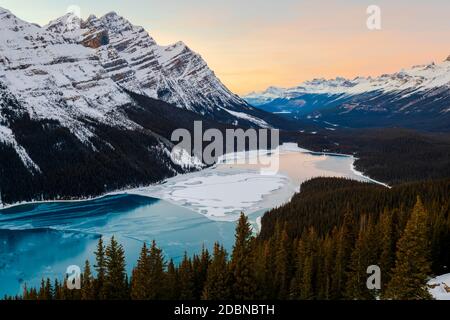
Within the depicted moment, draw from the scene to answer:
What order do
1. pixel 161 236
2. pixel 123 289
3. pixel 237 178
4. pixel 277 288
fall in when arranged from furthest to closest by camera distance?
pixel 237 178, pixel 161 236, pixel 277 288, pixel 123 289

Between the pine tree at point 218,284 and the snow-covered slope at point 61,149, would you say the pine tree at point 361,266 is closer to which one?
the pine tree at point 218,284

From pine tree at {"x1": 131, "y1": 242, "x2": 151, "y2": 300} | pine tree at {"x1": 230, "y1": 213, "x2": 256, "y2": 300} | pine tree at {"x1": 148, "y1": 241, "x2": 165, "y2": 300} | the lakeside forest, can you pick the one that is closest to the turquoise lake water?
the lakeside forest

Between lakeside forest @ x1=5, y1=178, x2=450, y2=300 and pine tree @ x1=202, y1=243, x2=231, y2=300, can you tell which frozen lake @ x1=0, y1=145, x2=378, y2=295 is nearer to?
lakeside forest @ x1=5, y1=178, x2=450, y2=300

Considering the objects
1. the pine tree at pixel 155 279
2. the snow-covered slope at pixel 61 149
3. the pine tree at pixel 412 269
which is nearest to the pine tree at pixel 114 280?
the pine tree at pixel 155 279

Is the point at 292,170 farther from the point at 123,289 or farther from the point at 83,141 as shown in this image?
the point at 123,289

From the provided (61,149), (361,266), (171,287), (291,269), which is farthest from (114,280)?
(61,149)
